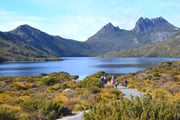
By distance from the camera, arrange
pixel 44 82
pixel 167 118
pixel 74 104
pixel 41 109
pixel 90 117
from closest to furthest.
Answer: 1. pixel 167 118
2. pixel 90 117
3. pixel 41 109
4. pixel 74 104
5. pixel 44 82

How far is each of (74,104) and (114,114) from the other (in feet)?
34.1

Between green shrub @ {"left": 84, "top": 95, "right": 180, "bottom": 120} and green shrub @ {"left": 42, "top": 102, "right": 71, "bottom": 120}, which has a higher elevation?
green shrub @ {"left": 84, "top": 95, "right": 180, "bottom": 120}

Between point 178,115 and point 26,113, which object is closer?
point 178,115

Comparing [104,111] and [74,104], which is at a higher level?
[104,111]

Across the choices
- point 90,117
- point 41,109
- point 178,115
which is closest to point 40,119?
point 41,109

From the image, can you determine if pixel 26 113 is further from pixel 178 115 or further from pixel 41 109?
pixel 178 115

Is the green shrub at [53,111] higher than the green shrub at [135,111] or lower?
lower

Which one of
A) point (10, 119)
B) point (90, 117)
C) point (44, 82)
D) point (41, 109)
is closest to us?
point (90, 117)

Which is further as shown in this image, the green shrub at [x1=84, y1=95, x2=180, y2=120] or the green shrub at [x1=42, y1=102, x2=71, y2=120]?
the green shrub at [x1=42, y1=102, x2=71, y2=120]

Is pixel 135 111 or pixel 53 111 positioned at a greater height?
pixel 135 111

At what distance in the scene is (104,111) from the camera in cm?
1036

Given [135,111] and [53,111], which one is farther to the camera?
[53,111]

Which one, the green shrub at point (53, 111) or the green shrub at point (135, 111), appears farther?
the green shrub at point (53, 111)

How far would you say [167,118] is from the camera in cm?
954
